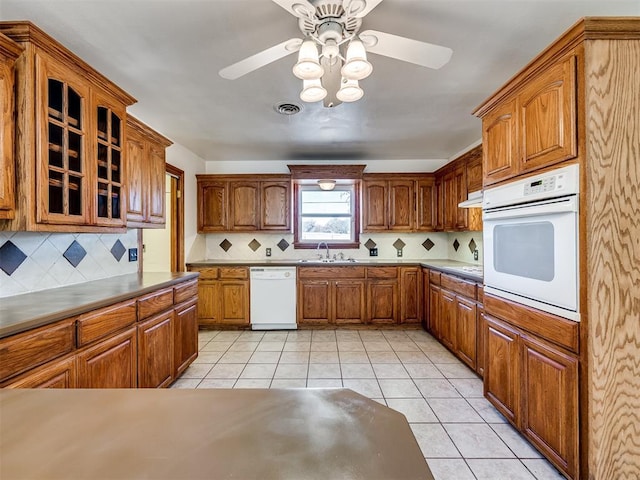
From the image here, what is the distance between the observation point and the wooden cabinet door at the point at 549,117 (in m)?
1.48

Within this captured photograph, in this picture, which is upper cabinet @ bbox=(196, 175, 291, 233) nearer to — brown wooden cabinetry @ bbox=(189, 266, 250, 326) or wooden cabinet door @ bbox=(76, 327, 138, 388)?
brown wooden cabinetry @ bbox=(189, 266, 250, 326)

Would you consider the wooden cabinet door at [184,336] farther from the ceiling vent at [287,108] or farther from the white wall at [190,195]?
the ceiling vent at [287,108]

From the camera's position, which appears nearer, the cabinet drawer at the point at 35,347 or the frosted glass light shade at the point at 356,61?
the cabinet drawer at the point at 35,347

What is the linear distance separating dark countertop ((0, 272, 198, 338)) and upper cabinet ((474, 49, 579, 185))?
98.8 inches

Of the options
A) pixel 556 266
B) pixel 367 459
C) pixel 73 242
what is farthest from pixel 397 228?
pixel 367 459

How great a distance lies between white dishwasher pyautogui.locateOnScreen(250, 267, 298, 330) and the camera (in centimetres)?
421

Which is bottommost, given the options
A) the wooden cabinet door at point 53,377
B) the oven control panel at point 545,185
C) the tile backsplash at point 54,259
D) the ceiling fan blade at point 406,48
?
the wooden cabinet door at point 53,377

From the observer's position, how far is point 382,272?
4.21 m

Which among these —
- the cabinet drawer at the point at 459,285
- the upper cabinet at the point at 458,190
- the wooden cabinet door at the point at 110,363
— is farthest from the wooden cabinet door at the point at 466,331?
the wooden cabinet door at the point at 110,363

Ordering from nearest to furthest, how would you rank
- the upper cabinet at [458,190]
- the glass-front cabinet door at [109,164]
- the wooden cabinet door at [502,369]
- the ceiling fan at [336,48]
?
1. the ceiling fan at [336,48]
2. the wooden cabinet door at [502,369]
3. the glass-front cabinet door at [109,164]
4. the upper cabinet at [458,190]

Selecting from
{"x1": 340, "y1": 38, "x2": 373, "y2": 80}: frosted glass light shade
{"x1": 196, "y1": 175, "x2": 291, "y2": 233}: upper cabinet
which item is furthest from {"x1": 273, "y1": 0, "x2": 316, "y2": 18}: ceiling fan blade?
{"x1": 196, "y1": 175, "x2": 291, "y2": 233}: upper cabinet

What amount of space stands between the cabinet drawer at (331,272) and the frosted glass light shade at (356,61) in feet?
9.74

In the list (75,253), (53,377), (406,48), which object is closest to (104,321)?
(53,377)

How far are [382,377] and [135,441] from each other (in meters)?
2.61
